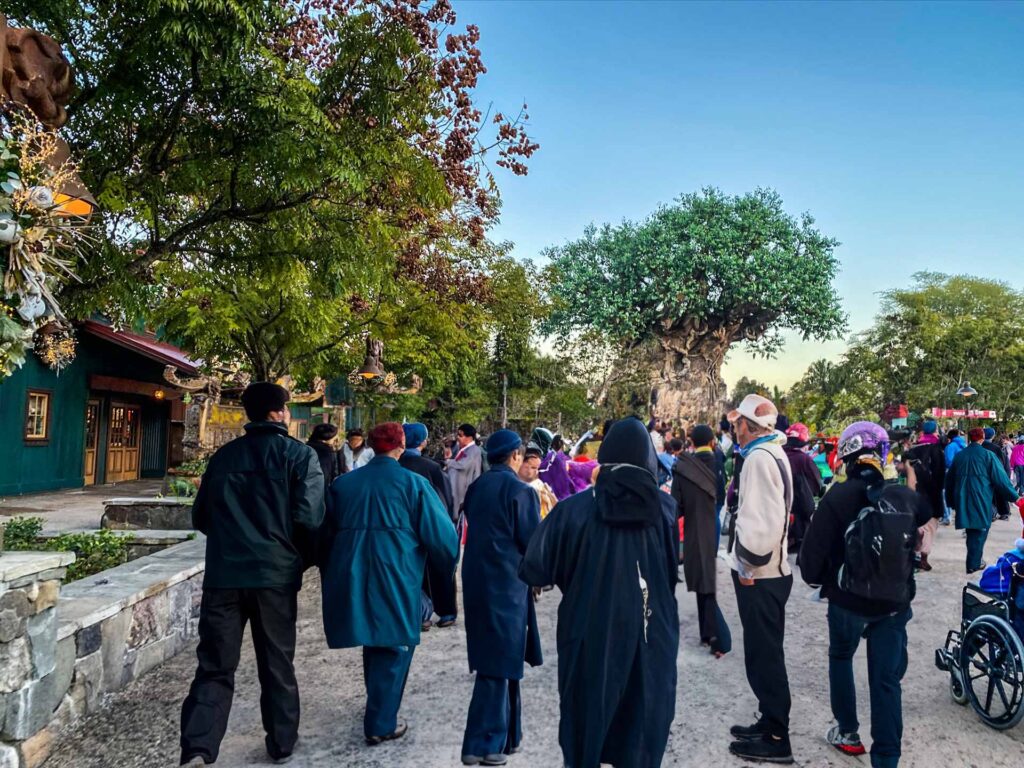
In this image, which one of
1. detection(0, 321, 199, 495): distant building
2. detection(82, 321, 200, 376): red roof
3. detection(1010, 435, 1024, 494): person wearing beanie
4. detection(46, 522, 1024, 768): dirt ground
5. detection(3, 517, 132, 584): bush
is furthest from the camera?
detection(1010, 435, 1024, 494): person wearing beanie

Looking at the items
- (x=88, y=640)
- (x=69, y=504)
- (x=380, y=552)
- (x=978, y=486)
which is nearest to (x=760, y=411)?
(x=380, y=552)

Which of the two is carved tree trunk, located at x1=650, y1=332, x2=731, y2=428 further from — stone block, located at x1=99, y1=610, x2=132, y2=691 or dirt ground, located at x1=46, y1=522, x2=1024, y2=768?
stone block, located at x1=99, y1=610, x2=132, y2=691

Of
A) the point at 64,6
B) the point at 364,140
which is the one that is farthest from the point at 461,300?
the point at 64,6

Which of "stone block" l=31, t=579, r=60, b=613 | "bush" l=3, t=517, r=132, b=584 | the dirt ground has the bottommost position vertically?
the dirt ground

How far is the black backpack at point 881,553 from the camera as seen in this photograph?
3.78 m

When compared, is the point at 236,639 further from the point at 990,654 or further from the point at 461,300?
the point at 461,300

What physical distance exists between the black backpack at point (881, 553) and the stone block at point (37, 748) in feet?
14.7

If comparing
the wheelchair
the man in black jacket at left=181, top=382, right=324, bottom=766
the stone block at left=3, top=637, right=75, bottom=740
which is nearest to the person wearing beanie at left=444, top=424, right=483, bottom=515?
the man in black jacket at left=181, top=382, right=324, bottom=766

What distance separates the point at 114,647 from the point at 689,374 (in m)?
31.5

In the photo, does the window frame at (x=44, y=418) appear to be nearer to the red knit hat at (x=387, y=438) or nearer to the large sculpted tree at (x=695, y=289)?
the red knit hat at (x=387, y=438)

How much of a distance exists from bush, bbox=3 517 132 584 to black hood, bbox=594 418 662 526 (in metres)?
5.56

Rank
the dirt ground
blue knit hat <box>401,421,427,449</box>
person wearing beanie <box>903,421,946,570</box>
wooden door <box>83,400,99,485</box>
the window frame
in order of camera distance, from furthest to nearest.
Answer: wooden door <box>83,400,99,485</box> → the window frame → person wearing beanie <box>903,421,946,570</box> → blue knit hat <box>401,421,427,449</box> → the dirt ground

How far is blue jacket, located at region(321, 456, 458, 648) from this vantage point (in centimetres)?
412

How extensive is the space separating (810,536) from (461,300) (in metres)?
12.0
